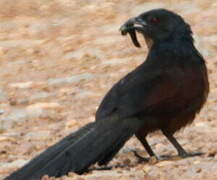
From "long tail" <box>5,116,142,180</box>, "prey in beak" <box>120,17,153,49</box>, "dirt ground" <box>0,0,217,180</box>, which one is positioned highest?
"prey in beak" <box>120,17,153,49</box>

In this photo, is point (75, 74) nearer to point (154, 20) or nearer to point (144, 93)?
point (154, 20)

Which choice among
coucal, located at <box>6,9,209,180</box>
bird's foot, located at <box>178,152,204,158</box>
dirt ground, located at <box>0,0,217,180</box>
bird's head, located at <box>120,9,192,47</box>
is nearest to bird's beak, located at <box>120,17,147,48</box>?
bird's head, located at <box>120,9,192,47</box>

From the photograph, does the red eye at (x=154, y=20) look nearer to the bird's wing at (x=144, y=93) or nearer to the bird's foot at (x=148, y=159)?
the bird's wing at (x=144, y=93)

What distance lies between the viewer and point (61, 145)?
270 inches

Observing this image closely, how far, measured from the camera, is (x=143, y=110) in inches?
279

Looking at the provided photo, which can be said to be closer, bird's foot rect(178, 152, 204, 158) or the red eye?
bird's foot rect(178, 152, 204, 158)

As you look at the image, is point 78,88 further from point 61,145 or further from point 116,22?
point 61,145

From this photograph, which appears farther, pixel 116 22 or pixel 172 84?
pixel 116 22

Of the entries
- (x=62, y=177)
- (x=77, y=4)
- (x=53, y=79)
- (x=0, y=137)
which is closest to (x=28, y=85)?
(x=53, y=79)

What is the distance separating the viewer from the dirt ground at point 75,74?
7.41m

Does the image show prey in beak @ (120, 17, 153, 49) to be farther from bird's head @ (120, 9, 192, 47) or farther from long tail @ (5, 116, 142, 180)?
long tail @ (5, 116, 142, 180)

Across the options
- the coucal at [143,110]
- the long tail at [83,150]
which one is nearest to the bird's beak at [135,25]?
the coucal at [143,110]

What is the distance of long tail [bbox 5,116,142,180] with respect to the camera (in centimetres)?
660

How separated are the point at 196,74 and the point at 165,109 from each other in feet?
1.22
